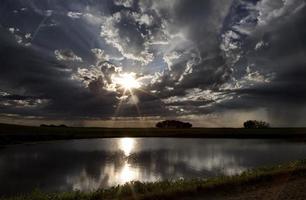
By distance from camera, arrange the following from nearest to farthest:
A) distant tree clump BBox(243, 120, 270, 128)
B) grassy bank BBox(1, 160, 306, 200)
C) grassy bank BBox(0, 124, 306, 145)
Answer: grassy bank BBox(1, 160, 306, 200)
grassy bank BBox(0, 124, 306, 145)
distant tree clump BBox(243, 120, 270, 128)

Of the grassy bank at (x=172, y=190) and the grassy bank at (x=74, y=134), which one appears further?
the grassy bank at (x=74, y=134)

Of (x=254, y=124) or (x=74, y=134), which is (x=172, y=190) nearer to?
(x=74, y=134)

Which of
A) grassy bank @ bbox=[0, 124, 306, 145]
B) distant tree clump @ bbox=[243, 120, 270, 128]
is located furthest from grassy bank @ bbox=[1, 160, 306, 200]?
distant tree clump @ bbox=[243, 120, 270, 128]

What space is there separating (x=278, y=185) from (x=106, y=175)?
16.5 meters

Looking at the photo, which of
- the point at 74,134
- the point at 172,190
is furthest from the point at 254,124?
the point at 172,190

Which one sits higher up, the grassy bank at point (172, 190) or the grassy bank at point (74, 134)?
the grassy bank at point (74, 134)

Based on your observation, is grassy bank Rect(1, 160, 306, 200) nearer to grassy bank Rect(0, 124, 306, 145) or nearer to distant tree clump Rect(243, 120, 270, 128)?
grassy bank Rect(0, 124, 306, 145)

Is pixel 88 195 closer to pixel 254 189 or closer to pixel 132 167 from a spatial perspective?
pixel 254 189

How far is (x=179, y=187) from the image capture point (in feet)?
65.1

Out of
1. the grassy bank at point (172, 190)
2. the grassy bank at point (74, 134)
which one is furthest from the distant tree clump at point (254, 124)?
the grassy bank at point (172, 190)

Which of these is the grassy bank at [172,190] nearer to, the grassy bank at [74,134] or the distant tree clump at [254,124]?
the grassy bank at [74,134]

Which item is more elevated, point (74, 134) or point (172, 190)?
A: point (74, 134)

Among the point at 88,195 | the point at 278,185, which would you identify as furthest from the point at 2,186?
the point at 278,185

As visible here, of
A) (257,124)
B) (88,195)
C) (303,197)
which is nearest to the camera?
(303,197)
